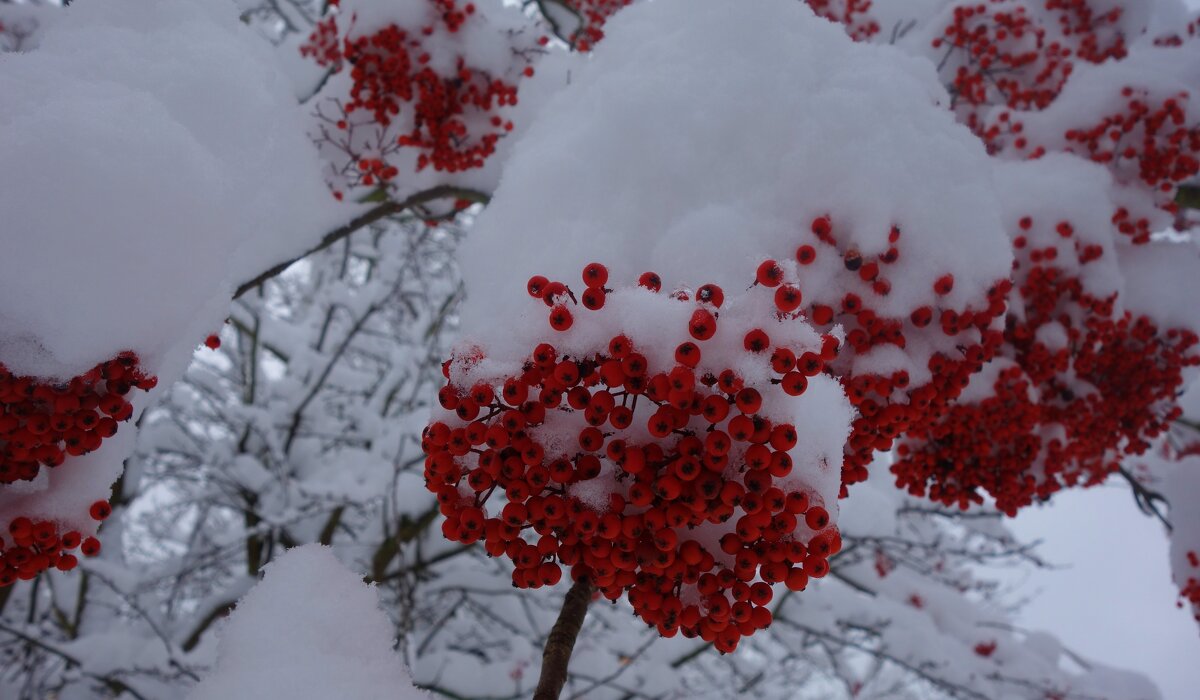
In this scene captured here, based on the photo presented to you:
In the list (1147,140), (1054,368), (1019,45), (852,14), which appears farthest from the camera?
(852,14)

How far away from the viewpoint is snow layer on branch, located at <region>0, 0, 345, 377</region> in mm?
1559

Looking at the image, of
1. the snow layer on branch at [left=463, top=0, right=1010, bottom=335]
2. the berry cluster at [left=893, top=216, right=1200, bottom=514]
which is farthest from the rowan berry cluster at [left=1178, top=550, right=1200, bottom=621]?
the snow layer on branch at [left=463, top=0, right=1010, bottom=335]

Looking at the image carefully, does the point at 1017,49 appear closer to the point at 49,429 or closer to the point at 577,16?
the point at 577,16

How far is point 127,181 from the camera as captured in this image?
171 cm

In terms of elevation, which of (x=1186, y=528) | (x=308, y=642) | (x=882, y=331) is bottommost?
(x=308, y=642)

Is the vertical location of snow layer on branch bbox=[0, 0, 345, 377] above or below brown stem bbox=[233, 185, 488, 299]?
below

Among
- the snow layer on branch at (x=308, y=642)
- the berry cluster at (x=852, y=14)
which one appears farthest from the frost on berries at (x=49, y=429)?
the berry cluster at (x=852, y=14)

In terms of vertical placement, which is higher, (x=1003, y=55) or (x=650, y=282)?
(x=1003, y=55)

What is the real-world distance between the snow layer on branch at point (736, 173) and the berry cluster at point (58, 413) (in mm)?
850

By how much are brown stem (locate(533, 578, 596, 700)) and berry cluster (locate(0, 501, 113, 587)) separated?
114cm

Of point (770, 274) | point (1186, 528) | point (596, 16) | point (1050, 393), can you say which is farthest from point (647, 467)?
point (1186, 528)

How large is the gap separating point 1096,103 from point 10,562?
5.37m

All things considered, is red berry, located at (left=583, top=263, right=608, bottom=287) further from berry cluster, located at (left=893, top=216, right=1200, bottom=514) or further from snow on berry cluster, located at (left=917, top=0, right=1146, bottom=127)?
snow on berry cluster, located at (left=917, top=0, right=1146, bottom=127)

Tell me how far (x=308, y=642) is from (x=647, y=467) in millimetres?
887
